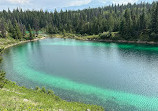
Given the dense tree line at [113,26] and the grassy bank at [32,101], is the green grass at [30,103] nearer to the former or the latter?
the grassy bank at [32,101]

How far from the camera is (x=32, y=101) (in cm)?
2011

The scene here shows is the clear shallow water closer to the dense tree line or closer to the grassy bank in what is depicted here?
the grassy bank

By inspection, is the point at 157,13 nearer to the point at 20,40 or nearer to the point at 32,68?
the point at 32,68

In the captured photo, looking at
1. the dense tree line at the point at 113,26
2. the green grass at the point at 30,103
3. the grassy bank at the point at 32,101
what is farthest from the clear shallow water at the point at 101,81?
the dense tree line at the point at 113,26

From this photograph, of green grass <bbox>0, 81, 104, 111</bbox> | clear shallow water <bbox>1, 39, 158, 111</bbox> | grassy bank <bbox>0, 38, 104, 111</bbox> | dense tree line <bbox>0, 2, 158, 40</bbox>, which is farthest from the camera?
dense tree line <bbox>0, 2, 158, 40</bbox>

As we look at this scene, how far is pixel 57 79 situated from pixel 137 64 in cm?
3052

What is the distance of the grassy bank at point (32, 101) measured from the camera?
15.7 m

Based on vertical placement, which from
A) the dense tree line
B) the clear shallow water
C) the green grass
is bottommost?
the clear shallow water

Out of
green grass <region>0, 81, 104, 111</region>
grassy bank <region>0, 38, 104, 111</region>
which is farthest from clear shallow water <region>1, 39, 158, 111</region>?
green grass <region>0, 81, 104, 111</region>

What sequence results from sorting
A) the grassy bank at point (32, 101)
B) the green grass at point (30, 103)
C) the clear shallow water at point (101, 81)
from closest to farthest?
the green grass at point (30, 103) → the grassy bank at point (32, 101) → the clear shallow water at point (101, 81)

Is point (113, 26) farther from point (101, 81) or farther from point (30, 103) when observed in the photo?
point (30, 103)

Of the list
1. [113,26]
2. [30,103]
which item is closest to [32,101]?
[30,103]

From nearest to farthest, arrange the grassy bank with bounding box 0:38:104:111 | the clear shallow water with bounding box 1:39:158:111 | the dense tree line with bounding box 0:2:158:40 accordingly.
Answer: the grassy bank with bounding box 0:38:104:111, the clear shallow water with bounding box 1:39:158:111, the dense tree line with bounding box 0:2:158:40

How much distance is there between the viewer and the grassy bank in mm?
15727
